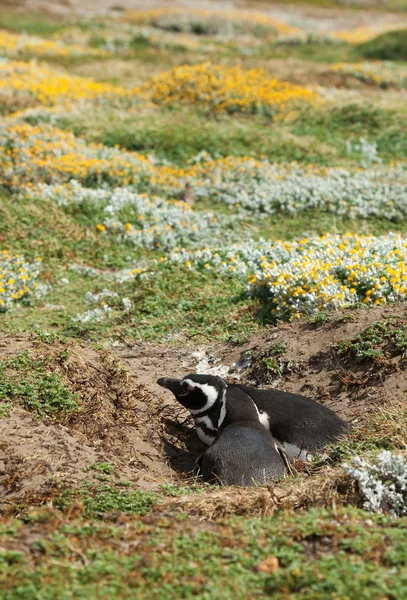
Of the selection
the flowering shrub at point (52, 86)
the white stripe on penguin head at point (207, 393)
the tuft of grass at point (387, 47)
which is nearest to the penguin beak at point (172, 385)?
the white stripe on penguin head at point (207, 393)

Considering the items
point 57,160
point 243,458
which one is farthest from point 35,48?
point 243,458

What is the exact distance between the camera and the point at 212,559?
414 cm

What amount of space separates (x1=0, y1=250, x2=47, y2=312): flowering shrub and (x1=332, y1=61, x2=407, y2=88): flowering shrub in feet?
43.7

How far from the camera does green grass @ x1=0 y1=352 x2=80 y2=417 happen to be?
20.9ft

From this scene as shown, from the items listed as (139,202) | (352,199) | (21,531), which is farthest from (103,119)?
(21,531)

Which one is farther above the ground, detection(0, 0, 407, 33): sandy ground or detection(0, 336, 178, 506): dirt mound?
detection(0, 0, 407, 33): sandy ground

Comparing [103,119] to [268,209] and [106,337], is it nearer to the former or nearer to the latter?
[268,209]

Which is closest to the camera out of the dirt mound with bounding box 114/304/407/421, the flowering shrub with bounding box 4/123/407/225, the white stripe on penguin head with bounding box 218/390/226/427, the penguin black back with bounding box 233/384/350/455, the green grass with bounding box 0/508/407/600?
the green grass with bounding box 0/508/407/600

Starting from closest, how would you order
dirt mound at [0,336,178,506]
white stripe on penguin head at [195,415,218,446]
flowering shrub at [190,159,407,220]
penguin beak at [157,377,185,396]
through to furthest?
dirt mound at [0,336,178,506] < white stripe on penguin head at [195,415,218,446] < penguin beak at [157,377,185,396] < flowering shrub at [190,159,407,220]

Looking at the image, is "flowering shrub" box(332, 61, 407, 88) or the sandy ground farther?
the sandy ground

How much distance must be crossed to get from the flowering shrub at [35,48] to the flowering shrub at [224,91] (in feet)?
20.8

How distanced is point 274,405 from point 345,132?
1076 cm

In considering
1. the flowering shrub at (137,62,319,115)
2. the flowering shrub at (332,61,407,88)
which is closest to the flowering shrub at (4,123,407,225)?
the flowering shrub at (137,62,319,115)

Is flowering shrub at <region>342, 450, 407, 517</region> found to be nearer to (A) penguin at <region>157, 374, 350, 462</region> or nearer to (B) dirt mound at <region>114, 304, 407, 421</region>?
(A) penguin at <region>157, 374, 350, 462</region>
